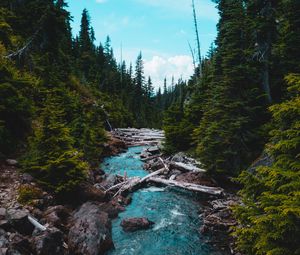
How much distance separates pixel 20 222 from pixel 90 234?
2.48 metres

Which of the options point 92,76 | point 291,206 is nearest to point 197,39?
point 92,76

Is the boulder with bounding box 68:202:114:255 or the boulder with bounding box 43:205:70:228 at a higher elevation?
the boulder with bounding box 43:205:70:228

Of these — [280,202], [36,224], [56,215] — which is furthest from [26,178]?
[280,202]

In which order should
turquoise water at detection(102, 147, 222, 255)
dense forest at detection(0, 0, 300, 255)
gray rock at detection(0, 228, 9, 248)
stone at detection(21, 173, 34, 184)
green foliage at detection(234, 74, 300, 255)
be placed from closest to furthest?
1. green foliage at detection(234, 74, 300, 255)
2. dense forest at detection(0, 0, 300, 255)
3. gray rock at detection(0, 228, 9, 248)
4. turquoise water at detection(102, 147, 222, 255)
5. stone at detection(21, 173, 34, 184)

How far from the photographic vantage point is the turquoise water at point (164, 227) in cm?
1109

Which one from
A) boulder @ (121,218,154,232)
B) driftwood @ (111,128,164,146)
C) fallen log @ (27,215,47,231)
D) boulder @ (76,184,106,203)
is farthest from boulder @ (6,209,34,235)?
driftwood @ (111,128,164,146)

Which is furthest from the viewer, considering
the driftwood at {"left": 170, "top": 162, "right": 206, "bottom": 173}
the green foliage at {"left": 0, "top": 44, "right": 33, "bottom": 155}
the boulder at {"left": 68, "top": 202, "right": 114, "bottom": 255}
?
the driftwood at {"left": 170, "top": 162, "right": 206, "bottom": 173}

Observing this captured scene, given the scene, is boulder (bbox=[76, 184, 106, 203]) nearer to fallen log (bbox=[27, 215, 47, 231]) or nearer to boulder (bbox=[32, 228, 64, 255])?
fallen log (bbox=[27, 215, 47, 231])

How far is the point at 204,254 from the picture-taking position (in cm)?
1080

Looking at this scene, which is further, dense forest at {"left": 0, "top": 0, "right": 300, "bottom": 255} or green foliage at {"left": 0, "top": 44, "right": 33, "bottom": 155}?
green foliage at {"left": 0, "top": 44, "right": 33, "bottom": 155}

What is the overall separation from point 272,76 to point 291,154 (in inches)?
530

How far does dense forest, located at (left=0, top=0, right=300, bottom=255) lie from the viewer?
7699 mm

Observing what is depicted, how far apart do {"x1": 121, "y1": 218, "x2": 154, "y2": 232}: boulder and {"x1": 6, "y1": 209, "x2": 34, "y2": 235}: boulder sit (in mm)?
4193

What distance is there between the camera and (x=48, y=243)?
367 inches
